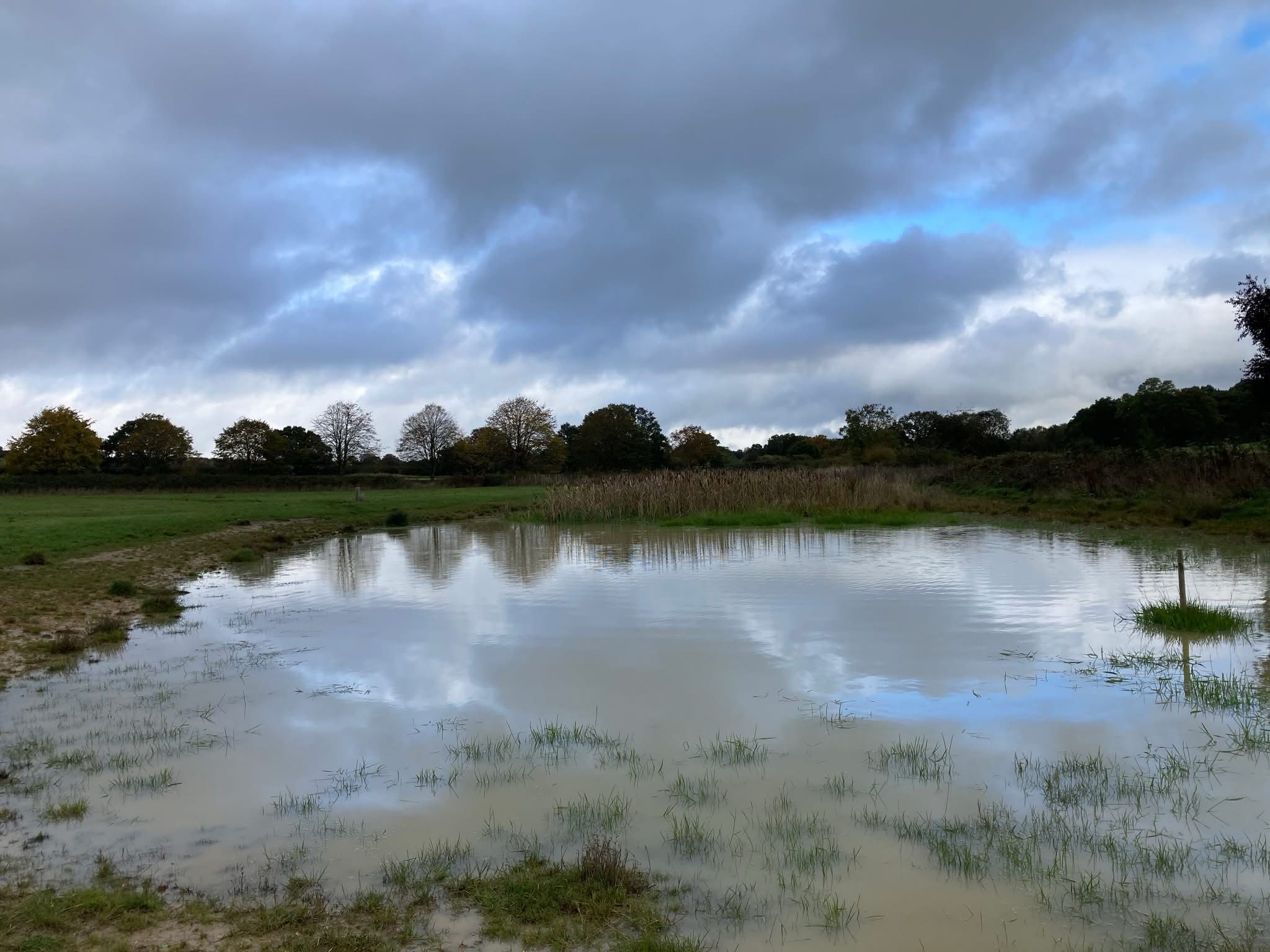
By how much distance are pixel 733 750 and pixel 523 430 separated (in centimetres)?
8069

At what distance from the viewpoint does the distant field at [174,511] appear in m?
18.2

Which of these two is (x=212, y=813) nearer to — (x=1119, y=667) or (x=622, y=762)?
(x=622, y=762)

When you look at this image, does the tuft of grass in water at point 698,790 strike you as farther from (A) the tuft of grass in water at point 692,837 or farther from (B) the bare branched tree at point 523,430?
(B) the bare branched tree at point 523,430

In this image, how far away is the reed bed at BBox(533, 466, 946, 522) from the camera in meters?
28.3

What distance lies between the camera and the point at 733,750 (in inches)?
224

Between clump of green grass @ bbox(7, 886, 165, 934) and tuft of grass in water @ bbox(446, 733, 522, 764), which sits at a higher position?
clump of green grass @ bbox(7, 886, 165, 934)

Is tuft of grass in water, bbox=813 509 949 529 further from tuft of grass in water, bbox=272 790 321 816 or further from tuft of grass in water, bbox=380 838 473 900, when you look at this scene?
tuft of grass in water, bbox=380 838 473 900

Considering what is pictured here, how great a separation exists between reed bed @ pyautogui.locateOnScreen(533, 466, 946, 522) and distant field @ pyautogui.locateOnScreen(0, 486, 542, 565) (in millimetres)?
7309

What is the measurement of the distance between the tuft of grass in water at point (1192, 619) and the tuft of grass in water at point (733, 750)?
552cm

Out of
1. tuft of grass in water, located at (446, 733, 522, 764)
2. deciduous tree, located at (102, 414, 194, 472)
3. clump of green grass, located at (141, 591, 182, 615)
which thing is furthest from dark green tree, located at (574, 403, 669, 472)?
tuft of grass in water, located at (446, 733, 522, 764)

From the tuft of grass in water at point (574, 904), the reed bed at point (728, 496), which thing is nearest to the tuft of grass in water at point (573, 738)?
the tuft of grass in water at point (574, 904)

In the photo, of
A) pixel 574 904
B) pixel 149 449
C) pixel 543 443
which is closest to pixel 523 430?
pixel 543 443

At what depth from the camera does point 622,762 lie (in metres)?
5.52

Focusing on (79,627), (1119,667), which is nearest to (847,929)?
(1119,667)
